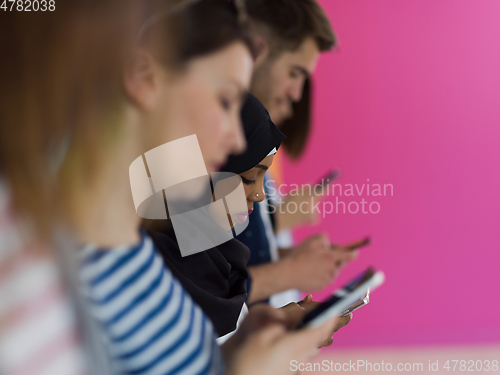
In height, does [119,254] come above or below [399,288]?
above

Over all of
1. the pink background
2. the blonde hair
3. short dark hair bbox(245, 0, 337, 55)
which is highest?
short dark hair bbox(245, 0, 337, 55)

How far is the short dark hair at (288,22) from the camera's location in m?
0.83

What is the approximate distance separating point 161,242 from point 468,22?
1.41 metres

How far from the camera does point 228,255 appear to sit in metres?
0.51

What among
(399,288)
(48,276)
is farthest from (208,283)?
A: (399,288)

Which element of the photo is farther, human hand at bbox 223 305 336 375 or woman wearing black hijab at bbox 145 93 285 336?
woman wearing black hijab at bbox 145 93 285 336

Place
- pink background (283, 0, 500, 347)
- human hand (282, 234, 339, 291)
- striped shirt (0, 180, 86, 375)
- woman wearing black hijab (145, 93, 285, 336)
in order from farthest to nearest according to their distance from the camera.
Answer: pink background (283, 0, 500, 347), human hand (282, 234, 339, 291), woman wearing black hijab (145, 93, 285, 336), striped shirt (0, 180, 86, 375)

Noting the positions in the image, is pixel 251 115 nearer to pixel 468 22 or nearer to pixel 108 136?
pixel 108 136

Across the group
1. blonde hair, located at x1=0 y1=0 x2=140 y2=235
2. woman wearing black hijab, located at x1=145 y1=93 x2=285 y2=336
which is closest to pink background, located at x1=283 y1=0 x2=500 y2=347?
woman wearing black hijab, located at x1=145 y1=93 x2=285 y2=336

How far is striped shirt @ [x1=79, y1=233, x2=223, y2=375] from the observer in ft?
0.78

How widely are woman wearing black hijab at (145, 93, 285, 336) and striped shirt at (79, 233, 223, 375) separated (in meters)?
0.14

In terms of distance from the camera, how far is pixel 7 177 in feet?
0.61

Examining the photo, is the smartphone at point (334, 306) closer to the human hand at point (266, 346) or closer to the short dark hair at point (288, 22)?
the human hand at point (266, 346)

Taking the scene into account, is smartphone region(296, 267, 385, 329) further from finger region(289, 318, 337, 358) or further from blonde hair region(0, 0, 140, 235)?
blonde hair region(0, 0, 140, 235)
